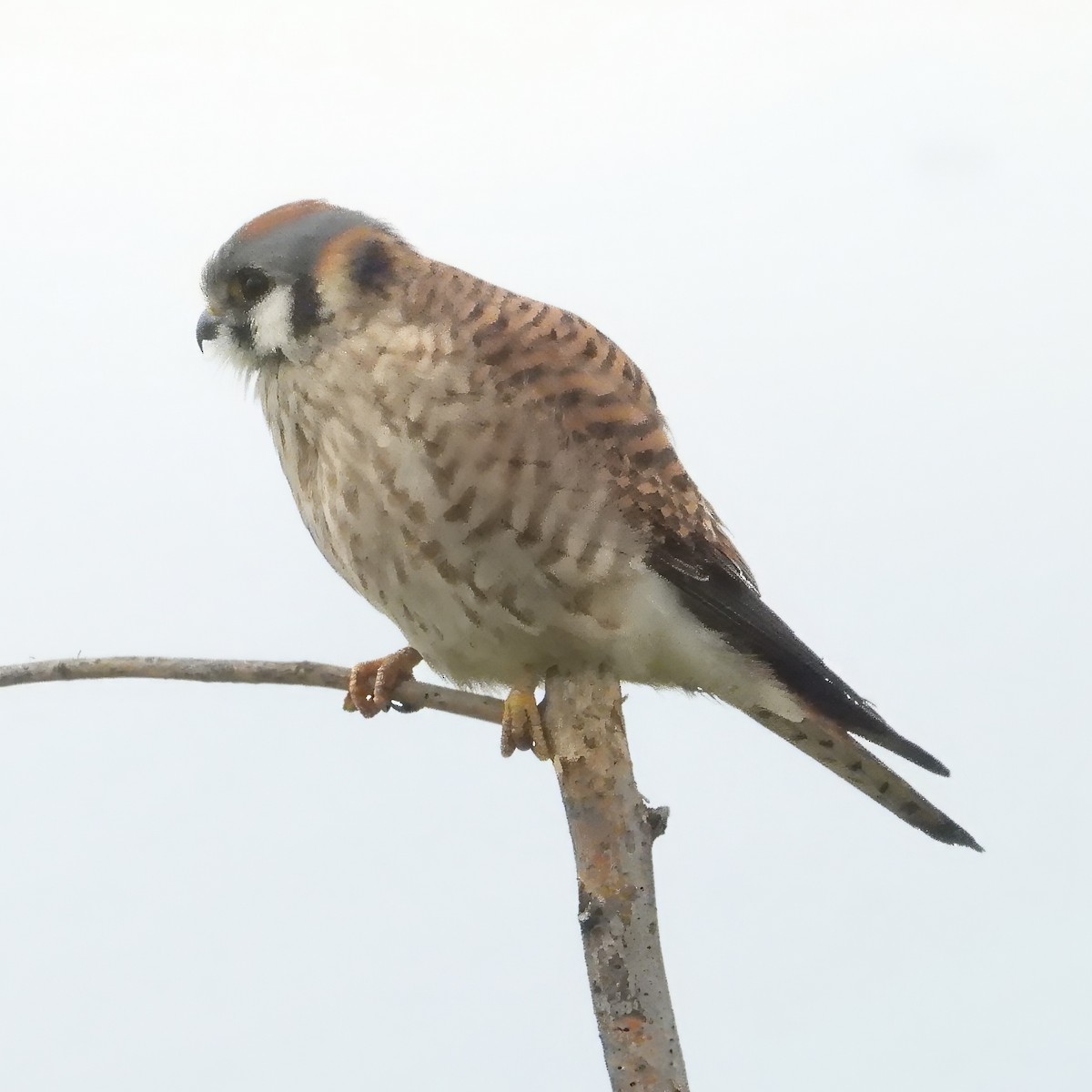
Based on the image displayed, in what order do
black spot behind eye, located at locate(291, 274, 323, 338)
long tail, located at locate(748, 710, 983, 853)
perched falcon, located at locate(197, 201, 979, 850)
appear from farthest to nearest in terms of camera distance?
long tail, located at locate(748, 710, 983, 853) < black spot behind eye, located at locate(291, 274, 323, 338) < perched falcon, located at locate(197, 201, 979, 850)

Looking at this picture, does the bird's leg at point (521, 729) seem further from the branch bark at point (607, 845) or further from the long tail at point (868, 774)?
the long tail at point (868, 774)

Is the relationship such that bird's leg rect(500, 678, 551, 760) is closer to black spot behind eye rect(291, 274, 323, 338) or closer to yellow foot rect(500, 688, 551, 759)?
yellow foot rect(500, 688, 551, 759)

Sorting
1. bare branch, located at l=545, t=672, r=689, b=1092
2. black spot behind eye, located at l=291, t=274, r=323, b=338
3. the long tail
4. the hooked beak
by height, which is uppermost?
the hooked beak

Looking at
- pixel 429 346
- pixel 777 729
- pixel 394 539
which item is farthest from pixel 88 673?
pixel 777 729

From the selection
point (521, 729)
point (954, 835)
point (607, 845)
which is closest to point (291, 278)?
point (521, 729)

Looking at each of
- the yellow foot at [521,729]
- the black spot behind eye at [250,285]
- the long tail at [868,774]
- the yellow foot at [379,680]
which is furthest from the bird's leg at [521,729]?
the black spot behind eye at [250,285]

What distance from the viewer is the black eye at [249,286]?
205 centimetres

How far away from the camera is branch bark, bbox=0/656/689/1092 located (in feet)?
5.39

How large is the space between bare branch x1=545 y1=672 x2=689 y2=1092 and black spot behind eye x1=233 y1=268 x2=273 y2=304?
29.0 inches

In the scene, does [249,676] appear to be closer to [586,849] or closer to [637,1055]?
[586,849]

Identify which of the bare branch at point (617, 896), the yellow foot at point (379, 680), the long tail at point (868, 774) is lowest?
the bare branch at point (617, 896)

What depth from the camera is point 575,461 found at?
1.90 m

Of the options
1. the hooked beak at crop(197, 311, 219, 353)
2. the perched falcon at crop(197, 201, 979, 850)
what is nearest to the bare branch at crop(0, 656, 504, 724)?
the perched falcon at crop(197, 201, 979, 850)

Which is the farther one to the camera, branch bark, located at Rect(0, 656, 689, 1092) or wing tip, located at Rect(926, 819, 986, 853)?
wing tip, located at Rect(926, 819, 986, 853)
